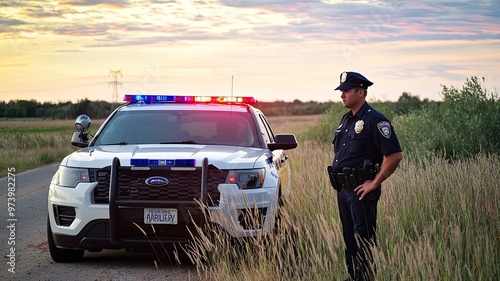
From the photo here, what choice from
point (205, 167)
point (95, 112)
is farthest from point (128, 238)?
point (95, 112)

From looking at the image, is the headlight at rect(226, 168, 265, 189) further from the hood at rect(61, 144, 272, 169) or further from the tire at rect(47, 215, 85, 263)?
the tire at rect(47, 215, 85, 263)

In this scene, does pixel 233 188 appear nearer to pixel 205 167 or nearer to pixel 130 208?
pixel 205 167

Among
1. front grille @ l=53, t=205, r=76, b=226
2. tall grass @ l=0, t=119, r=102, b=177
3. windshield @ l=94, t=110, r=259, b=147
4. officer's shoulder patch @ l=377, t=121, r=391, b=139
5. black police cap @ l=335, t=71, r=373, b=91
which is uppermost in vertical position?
black police cap @ l=335, t=71, r=373, b=91

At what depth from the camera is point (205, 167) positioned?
7.91 metres

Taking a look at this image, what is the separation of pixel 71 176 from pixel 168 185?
3.54ft

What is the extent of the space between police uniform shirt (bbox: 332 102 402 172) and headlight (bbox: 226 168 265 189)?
1.90 metres

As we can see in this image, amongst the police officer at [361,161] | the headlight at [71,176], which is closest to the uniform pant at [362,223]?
the police officer at [361,161]

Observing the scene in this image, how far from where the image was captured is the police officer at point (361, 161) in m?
6.02

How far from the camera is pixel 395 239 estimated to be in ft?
22.4

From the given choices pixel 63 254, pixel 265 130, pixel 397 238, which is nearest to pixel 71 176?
pixel 63 254

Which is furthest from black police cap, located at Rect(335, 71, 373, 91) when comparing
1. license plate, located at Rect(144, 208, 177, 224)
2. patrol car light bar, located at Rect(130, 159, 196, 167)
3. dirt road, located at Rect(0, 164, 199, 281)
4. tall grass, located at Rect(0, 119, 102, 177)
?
tall grass, located at Rect(0, 119, 102, 177)

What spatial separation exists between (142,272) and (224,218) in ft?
3.65

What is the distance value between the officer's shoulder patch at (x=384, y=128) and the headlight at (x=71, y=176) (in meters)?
3.36

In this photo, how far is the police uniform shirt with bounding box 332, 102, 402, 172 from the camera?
6.02m
